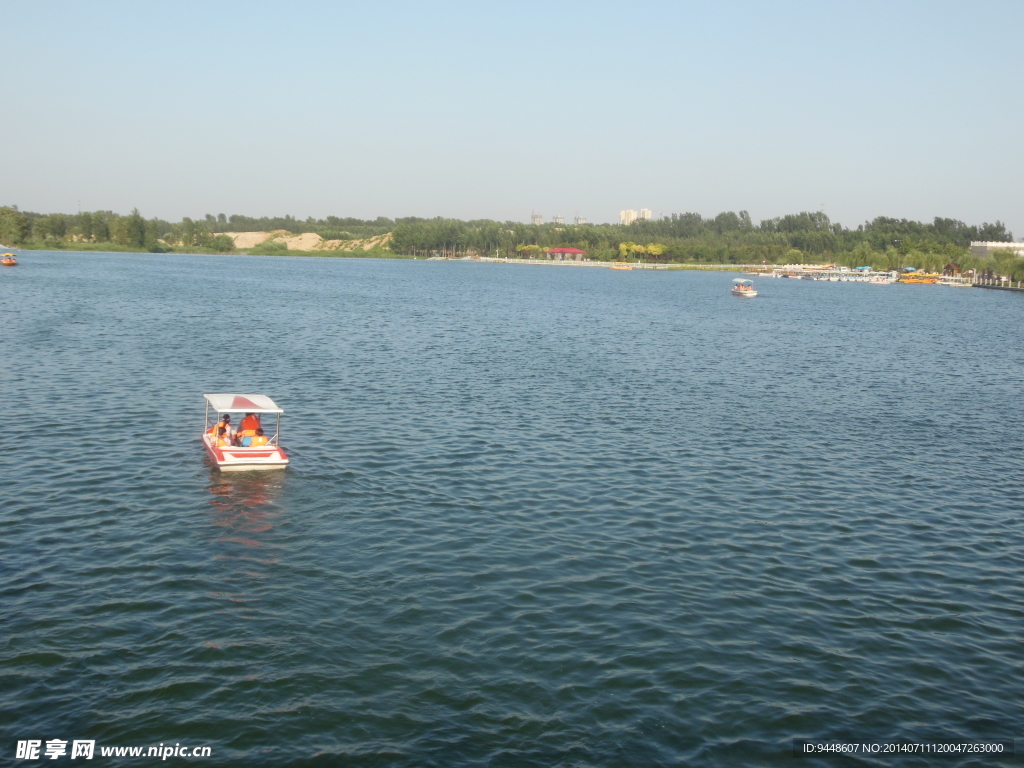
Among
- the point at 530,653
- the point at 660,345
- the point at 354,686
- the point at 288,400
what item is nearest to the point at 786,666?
the point at 530,653

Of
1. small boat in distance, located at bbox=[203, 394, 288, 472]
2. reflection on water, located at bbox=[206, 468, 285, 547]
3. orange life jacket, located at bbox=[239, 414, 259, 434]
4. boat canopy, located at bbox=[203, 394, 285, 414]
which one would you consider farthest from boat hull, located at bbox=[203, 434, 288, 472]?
boat canopy, located at bbox=[203, 394, 285, 414]

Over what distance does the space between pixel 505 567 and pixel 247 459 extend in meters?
11.9

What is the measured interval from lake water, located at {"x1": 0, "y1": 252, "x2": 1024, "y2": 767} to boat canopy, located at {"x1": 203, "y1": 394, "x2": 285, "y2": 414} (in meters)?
2.28

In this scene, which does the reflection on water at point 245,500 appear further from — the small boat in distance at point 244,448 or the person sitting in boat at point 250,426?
the person sitting in boat at point 250,426

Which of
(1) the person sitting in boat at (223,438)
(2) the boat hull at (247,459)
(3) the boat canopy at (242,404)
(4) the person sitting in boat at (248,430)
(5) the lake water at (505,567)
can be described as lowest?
(5) the lake water at (505,567)

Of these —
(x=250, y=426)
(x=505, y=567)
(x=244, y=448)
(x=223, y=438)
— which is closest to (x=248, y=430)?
(x=250, y=426)

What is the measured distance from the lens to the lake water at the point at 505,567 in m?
15.6

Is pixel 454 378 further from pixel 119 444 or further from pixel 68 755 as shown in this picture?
pixel 68 755

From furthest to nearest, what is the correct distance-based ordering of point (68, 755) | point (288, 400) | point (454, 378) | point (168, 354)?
1. point (168, 354)
2. point (454, 378)
3. point (288, 400)
4. point (68, 755)

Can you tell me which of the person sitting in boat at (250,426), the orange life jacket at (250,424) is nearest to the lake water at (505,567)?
the person sitting in boat at (250,426)

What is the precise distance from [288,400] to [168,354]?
1808cm

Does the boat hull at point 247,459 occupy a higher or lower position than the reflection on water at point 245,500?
higher

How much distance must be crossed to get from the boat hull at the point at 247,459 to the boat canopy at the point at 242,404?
1.51 metres

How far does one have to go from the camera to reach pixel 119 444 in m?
32.7
